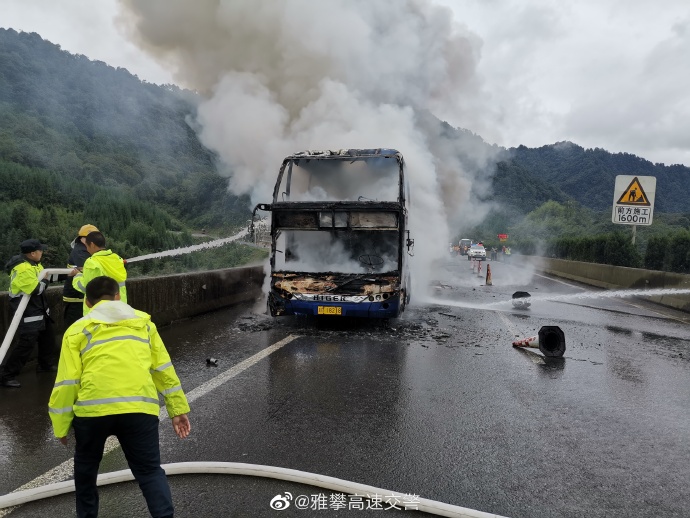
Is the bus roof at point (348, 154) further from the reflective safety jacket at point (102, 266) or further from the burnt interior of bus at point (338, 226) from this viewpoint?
the reflective safety jacket at point (102, 266)

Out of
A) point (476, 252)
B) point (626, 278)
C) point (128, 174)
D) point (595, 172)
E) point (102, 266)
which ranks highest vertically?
point (595, 172)

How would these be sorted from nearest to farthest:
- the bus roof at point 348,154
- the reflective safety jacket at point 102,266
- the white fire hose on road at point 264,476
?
the white fire hose on road at point 264,476 → the reflective safety jacket at point 102,266 → the bus roof at point 348,154

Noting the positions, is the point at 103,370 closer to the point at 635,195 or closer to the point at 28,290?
the point at 28,290

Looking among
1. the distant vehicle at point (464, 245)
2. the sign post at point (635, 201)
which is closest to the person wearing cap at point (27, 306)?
the sign post at point (635, 201)

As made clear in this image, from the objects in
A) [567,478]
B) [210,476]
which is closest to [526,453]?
[567,478]

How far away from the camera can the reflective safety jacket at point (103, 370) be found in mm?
2553

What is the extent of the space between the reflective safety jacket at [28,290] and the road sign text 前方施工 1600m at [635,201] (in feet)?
59.5

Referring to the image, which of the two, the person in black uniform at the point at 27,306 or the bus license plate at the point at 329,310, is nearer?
the person in black uniform at the point at 27,306

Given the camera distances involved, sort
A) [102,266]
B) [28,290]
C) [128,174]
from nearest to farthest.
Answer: [102,266], [28,290], [128,174]

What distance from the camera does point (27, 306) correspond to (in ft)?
19.3

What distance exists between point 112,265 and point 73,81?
70.8 meters

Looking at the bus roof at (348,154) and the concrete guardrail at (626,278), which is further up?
the bus roof at (348,154)

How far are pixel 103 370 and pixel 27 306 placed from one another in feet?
13.2

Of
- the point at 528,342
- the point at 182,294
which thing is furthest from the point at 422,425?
the point at 182,294
